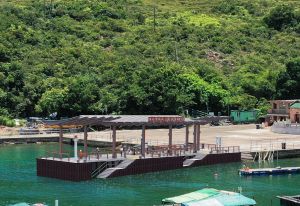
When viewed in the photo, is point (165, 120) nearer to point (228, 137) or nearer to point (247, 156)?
point (247, 156)

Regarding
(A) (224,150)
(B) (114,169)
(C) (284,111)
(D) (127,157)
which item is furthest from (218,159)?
(C) (284,111)

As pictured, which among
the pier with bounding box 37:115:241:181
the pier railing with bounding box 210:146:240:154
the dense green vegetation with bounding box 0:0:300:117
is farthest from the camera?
the dense green vegetation with bounding box 0:0:300:117

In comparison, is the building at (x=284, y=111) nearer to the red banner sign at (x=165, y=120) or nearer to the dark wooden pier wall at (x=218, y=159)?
the dark wooden pier wall at (x=218, y=159)

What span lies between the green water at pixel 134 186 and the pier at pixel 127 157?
101 cm

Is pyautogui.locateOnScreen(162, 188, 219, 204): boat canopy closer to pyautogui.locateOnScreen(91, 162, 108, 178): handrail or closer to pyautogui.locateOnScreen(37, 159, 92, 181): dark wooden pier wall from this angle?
pyautogui.locateOnScreen(37, 159, 92, 181): dark wooden pier wall

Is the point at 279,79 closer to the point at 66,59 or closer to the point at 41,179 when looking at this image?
the point at 66,59

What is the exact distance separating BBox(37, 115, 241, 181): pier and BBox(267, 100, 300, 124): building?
30585mm

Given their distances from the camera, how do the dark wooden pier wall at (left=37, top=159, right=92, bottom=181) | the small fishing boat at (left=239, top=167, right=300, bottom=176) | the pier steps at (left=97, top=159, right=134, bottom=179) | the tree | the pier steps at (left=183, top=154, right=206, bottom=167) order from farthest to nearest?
the tree → the pier steps at (left=183, top=154, right=206, bottom=167) → the small fishing boat at (left=239, top=167, right=300, bottom=176) → the pier steps at (left=97, top=159, right=134, bottom=179) → the dark wooden pier wall at (left=37, top=159, right=92, bottom=181)

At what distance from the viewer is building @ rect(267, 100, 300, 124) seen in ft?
372

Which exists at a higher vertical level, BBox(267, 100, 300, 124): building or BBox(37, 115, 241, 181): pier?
BBox(267, 100, 300, 124): building

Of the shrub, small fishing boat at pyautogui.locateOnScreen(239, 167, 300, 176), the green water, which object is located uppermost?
the shrub

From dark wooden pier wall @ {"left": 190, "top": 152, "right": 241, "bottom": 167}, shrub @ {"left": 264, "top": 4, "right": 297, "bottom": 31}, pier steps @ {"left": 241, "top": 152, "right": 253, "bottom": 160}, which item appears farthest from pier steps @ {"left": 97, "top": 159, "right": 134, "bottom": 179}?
shrub @ {"left": 264, "top": 4, "right": 297, "bottom": 31}

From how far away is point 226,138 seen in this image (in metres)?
98.1

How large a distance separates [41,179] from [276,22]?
11442cm
